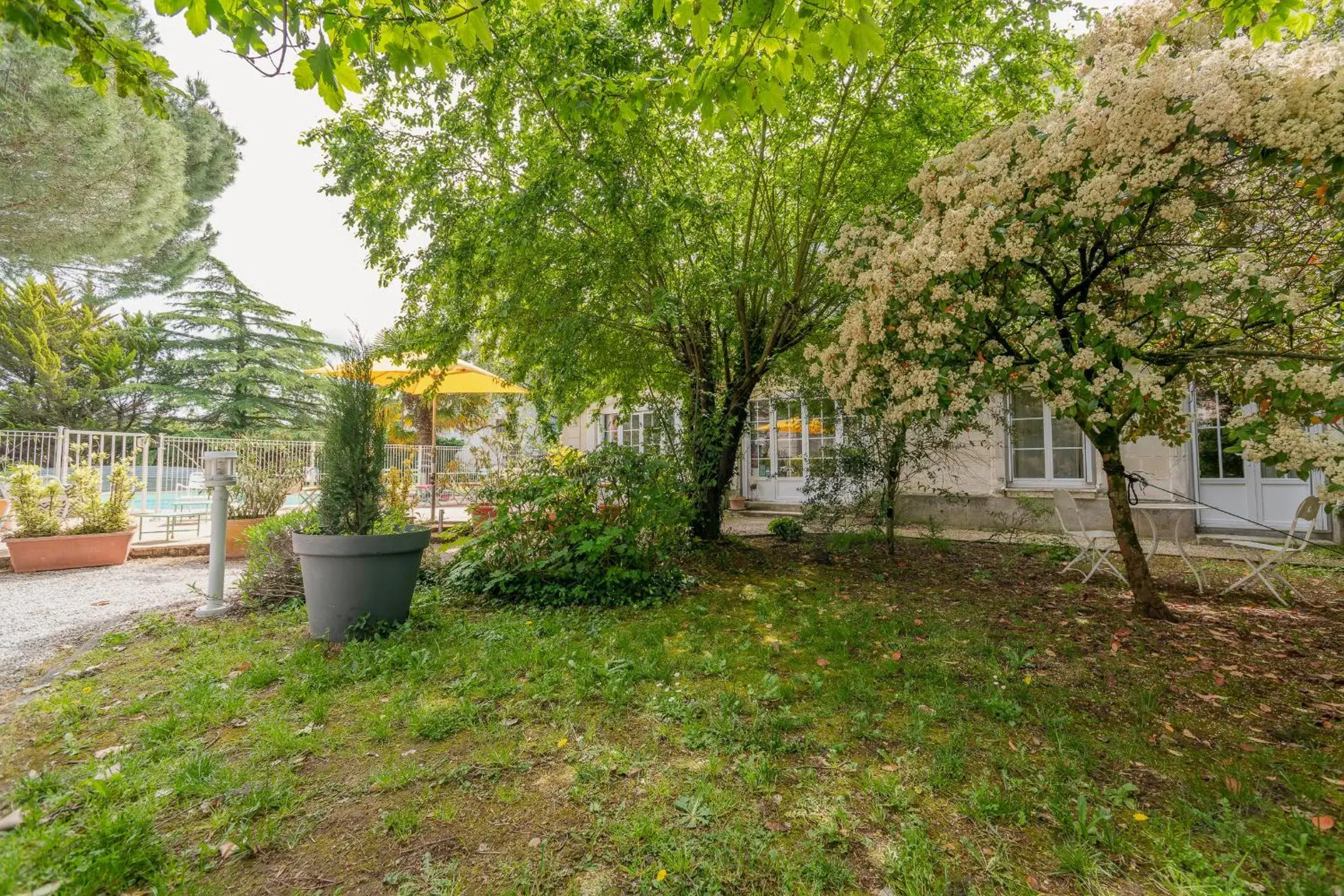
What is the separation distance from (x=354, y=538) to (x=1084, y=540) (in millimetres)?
6876

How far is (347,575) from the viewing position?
3768 millimetres

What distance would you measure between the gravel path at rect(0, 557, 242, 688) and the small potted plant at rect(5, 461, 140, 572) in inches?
7.5

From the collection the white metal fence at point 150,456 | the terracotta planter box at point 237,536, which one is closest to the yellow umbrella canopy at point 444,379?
the white metal fence at point 150,456

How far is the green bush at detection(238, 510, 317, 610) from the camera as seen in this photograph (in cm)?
477

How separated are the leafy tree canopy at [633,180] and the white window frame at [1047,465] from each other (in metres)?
4.59

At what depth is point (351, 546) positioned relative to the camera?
3.70 m

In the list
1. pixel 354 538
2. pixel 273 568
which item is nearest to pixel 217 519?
pixel 273 568

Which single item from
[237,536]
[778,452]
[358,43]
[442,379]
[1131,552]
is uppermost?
[358,43]

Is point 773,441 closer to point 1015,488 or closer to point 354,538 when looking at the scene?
point 1015,488

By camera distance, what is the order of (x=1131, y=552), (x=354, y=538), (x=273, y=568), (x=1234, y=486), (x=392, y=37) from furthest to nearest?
(x=1234, y=486)
(x=273, y=568)
(x=1131, y=552)
(x=354, y=538)
(x=392, y=37)

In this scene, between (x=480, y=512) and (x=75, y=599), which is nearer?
(x=75, y=599)

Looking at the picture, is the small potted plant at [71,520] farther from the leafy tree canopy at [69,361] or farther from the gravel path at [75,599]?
the leafy tree canopy at [69,361]

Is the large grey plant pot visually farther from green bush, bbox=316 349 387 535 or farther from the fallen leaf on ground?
the fallen leaf on ground

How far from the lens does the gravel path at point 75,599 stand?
12.7ft
